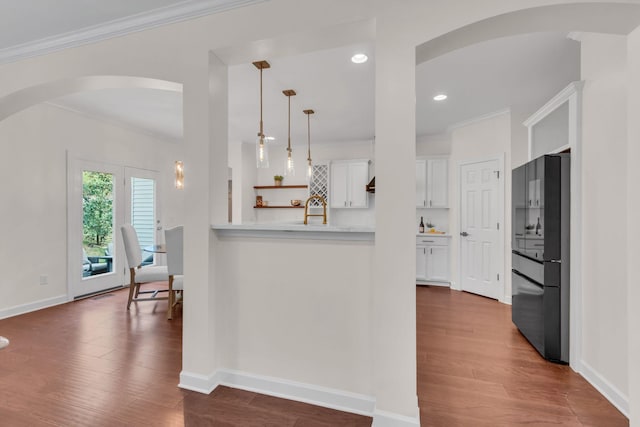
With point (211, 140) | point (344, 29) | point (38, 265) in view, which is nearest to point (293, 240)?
point (211, 140)

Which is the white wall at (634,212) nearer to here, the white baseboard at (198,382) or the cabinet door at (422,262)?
the white baseboard at (198,382)

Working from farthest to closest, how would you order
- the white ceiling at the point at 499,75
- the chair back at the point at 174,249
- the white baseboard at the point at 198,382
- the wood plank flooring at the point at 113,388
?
the chair back at the point at 174,249 < the white ceiling at the point at 499,75 < the white baseboard at the point at 198,382 < the wood plank flooring at the point at 113,388

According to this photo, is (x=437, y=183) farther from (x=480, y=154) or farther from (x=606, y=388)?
(x=606, y=388)

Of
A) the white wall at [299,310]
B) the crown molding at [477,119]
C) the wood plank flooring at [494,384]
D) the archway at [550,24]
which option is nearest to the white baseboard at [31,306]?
the white wall at [299,310]

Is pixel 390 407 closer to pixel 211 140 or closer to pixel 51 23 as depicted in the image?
pixel 211 140

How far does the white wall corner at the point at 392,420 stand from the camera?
69.5 inches

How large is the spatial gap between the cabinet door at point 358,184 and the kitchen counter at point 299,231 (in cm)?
393

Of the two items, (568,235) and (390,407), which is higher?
(568,235)

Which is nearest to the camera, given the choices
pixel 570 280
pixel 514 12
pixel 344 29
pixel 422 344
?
pixel 514 12

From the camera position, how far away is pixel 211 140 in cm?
220

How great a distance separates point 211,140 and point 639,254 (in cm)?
254

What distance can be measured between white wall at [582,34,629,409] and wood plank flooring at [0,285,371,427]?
176cm

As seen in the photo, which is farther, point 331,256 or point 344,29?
point 331,256

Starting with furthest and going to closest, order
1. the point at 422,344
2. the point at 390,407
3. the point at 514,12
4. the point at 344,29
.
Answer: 1. the point at 422,344
2. the point at 344,29
3. the point at 390,407
4. the point at 514,12
